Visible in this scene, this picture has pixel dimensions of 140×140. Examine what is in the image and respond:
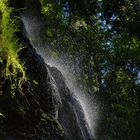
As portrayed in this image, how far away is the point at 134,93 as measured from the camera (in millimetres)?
24016

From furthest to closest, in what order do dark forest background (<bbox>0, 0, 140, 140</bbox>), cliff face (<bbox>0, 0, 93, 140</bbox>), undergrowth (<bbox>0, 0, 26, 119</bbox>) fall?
dark forest background (<bbox>0, 0, 140, 140</bbox>)
cliff face (<bbox>0, 0, 93, 140</bbox>)
undergrowth (<bbox>0, 0, 26, 119</bbox>)

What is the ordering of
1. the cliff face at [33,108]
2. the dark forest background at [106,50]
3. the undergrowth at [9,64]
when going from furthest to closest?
the dark forest background at [106,50] → the cliff face at [33,108] → the undergrowth at [9,64]

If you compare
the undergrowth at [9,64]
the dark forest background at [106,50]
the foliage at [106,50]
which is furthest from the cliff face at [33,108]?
the foliage at [106,50]

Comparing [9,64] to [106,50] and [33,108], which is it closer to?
[33,108]

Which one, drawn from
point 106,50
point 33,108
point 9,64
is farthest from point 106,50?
point 9,64

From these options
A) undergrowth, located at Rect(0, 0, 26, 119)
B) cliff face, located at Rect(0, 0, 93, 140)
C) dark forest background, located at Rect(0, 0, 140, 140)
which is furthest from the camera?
dark forest background, located at Rect(0, 0, 140, 140)

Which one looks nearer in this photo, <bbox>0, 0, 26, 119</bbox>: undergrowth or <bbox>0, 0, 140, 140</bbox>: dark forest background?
<bbox>0, 0, 26, 119</bbox>: undergrowth

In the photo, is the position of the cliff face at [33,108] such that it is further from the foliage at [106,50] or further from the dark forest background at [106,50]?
the foliage at [106,50]

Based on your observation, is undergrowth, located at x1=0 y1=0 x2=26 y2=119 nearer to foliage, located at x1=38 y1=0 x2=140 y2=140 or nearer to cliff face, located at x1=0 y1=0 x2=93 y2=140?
cliff face, located at x1=0 y1=0 x2=93 y2=140

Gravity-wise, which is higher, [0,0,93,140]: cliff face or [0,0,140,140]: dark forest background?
[0,0,140,140]: dark forest background

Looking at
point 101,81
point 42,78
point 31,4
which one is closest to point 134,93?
point 101,81

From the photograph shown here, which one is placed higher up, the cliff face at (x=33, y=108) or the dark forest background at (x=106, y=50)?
the dark forest background at (x=106, y=50)

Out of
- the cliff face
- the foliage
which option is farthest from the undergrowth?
the foliage

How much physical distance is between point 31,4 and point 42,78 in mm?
A: 8748
